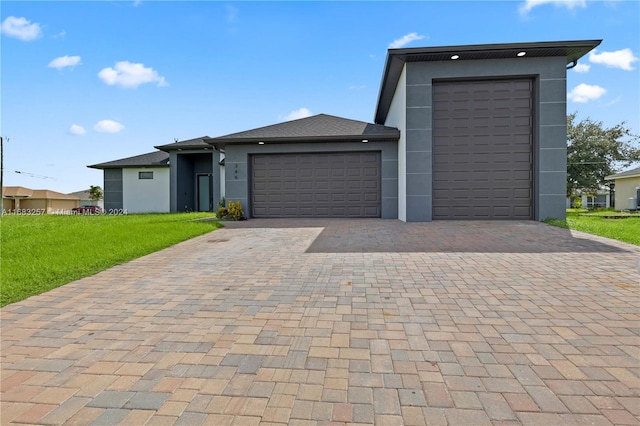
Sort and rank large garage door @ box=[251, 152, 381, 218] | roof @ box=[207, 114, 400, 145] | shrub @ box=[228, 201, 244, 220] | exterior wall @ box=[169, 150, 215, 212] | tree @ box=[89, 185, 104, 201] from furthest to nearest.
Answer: tree @ box=[89, 185, 104, 201], exterior wall @ box=[169, 150, 215, 212], large garage door @ box=[251, 152, 381, 218], shrub @ box=[228, 201, 244, 220], roof @ box=[207, 114, 400, 145]

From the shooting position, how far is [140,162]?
20625 millimetres

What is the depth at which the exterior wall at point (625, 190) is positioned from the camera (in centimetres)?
2206

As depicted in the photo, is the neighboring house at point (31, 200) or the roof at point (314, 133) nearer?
the roof at point (314, 133)

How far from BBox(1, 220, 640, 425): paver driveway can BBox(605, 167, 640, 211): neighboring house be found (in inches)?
961

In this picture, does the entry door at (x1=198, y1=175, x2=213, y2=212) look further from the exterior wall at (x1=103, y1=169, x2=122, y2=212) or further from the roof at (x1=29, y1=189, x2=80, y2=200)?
the roof at (x1=29, y1=189, x2=80, y2=200)

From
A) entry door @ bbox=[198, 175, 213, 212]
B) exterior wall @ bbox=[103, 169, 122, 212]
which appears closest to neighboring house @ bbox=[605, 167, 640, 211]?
entry door @ bbox=[198, 175, 213, 212]

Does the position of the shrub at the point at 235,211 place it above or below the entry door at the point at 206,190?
below

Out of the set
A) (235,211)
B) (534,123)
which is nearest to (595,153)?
(534,123)

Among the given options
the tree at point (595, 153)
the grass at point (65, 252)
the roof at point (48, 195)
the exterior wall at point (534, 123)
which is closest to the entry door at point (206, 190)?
the grass at point (65, 252)

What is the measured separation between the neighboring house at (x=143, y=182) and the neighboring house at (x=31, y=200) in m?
24.5

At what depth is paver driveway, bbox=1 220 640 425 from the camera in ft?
5.66

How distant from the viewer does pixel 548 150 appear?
985cm

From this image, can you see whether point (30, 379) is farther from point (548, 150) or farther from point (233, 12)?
point (548, 150)

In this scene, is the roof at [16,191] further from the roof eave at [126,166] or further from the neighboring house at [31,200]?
the roof eave at [126,166]
